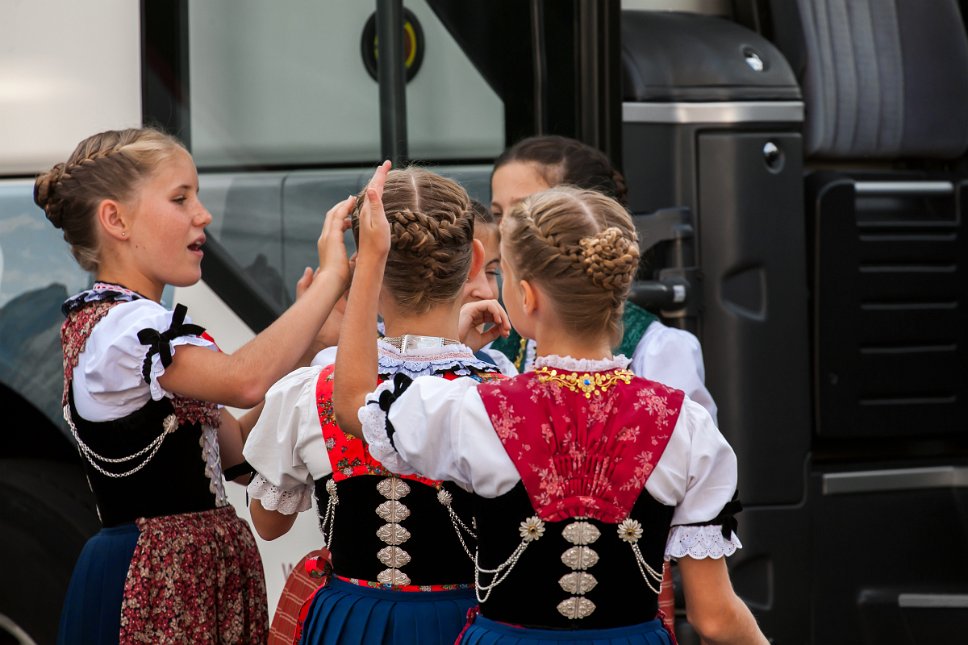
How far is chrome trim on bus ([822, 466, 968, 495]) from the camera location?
3225 millimetres

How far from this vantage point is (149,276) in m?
2.20

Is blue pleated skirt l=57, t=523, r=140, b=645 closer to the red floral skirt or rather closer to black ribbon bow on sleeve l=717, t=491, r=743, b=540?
the red floral skirt

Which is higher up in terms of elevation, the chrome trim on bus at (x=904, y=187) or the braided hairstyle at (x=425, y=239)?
the braided hairstyle at (x=425, y=239)

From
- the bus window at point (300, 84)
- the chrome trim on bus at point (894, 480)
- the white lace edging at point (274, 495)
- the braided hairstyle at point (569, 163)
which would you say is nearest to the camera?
the white lace edging at point (274, 495)

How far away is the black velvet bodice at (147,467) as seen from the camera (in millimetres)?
2104

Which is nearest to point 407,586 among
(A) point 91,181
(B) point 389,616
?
(B) point 389,616

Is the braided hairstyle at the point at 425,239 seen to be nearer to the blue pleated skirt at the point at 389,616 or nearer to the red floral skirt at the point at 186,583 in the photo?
the blue pleated skirt at the point at 389,616

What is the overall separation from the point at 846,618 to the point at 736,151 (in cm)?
118

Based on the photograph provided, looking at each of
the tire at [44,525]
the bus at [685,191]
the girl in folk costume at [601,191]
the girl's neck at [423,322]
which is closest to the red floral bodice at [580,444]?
the girl's neck at [423,322]

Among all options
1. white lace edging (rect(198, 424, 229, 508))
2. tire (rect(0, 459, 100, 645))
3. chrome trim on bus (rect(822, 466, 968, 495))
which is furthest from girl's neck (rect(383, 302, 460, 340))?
chrome trim on bus (rect(822, 466, 968, 495))

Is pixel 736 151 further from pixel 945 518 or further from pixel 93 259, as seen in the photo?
pixel 93 259

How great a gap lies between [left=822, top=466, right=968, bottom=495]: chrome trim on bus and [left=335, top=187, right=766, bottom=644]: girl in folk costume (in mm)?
1580

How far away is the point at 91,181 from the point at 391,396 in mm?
774

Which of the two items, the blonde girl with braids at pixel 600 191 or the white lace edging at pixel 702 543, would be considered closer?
the white lace edging at pixel 702 543
